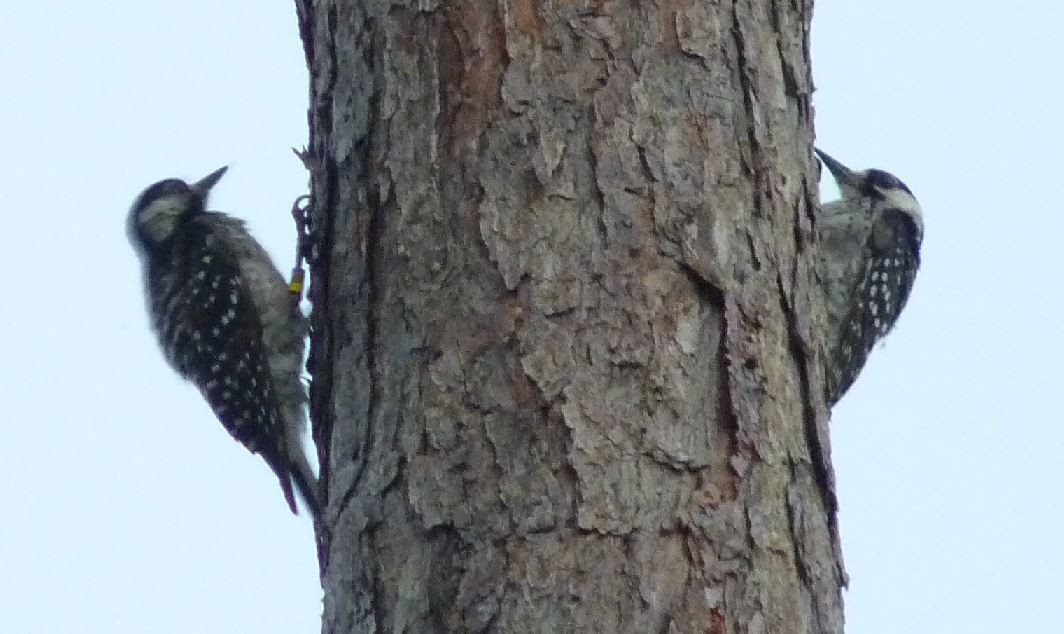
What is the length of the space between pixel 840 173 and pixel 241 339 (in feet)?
8.02

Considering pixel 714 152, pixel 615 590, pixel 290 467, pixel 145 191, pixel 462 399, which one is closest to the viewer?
pixel 615 590

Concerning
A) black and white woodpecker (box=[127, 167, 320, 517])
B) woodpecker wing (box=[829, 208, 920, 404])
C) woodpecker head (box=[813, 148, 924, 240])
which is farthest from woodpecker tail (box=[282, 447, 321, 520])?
woodpecker head (box=[813, 148, 924, 240])

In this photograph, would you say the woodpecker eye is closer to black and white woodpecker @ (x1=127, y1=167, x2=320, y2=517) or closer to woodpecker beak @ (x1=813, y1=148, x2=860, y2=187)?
woodpecker beak @ (x1=813, y1=148, x2=860, y2=187)

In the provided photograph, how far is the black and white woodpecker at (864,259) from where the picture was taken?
15.4ft

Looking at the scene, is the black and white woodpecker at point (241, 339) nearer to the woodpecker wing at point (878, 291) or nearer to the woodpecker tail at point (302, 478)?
the woodpecker tail at point (302, 478)

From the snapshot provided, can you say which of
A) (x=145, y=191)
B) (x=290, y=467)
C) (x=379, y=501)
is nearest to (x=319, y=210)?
(x=379, y=501)

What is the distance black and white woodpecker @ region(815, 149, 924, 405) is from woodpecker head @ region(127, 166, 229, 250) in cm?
255

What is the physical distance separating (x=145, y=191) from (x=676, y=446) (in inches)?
156

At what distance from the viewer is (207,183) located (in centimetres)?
582

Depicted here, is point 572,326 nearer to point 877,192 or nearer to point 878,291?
point 878,291

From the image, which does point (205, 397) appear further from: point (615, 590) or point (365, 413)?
point (615, 590)

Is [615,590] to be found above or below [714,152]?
below

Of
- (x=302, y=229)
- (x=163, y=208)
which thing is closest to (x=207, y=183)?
(x=163, y=208)

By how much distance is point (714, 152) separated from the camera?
8.85 ft
